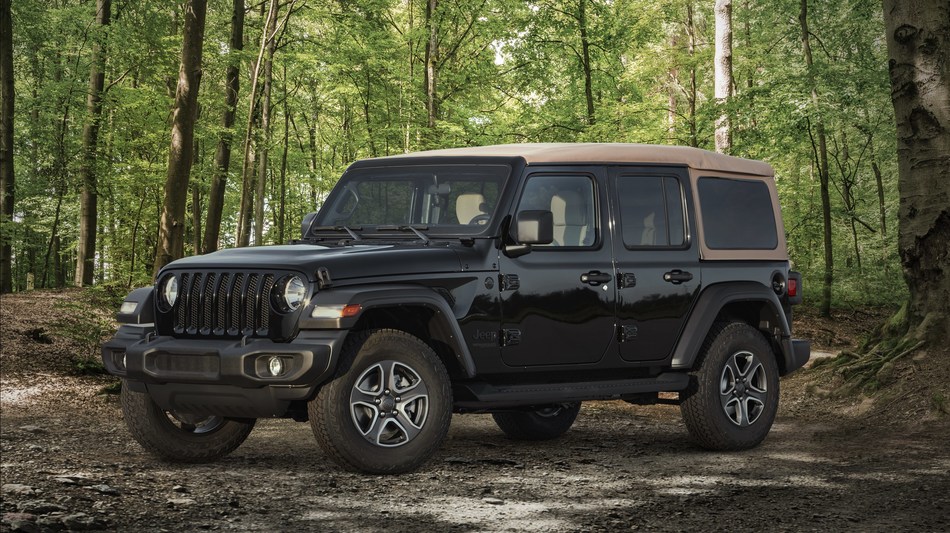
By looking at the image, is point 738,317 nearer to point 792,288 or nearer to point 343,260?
point 792,288

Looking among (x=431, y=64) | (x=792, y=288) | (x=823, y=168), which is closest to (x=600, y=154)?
(x=792, y=288)

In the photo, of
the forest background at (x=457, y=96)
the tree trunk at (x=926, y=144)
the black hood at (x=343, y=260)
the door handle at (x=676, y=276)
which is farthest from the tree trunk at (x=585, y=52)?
the black hood at (x=343, y=260)

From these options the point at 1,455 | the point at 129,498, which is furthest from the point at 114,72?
the point at 129,498

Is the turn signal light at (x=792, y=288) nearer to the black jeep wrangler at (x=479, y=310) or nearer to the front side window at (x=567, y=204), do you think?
the black jeep wrangler at (x=479, y=310)

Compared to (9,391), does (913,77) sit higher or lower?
higher

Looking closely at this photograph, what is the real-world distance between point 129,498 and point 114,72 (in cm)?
2296

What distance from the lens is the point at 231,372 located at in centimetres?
607

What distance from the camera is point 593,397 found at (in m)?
7.36

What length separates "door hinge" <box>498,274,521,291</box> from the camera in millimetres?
6969

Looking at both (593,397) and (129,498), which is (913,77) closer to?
(593,397)

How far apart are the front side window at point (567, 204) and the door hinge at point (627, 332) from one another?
0.67 meters

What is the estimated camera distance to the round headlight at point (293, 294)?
20.3 feet

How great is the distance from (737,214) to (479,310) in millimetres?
2783

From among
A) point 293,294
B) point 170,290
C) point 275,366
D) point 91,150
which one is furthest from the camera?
point 91,150
